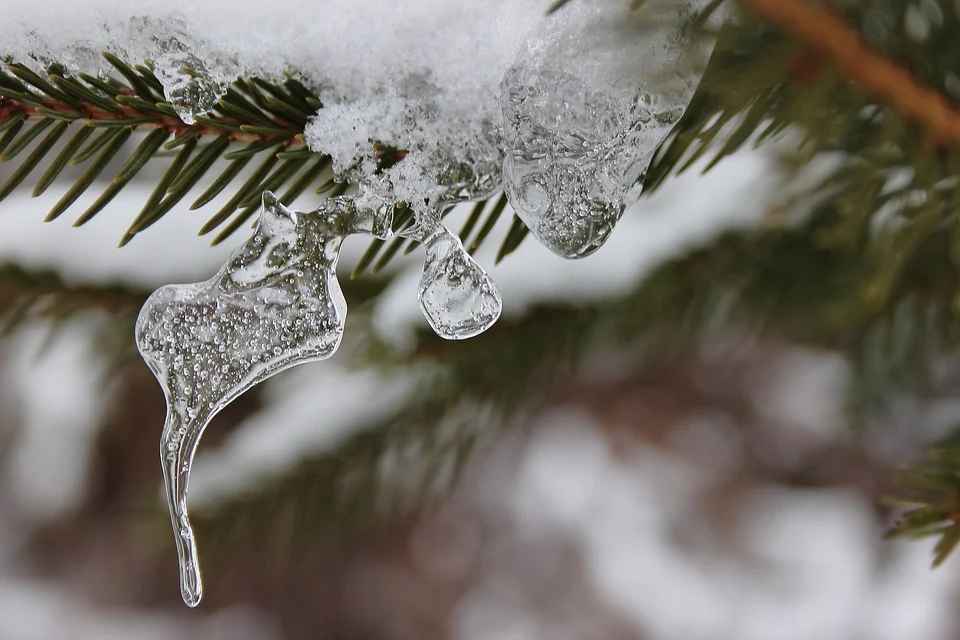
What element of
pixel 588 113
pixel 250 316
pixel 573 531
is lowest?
pixel 573 531

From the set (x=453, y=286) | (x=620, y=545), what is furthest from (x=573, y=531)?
(x=453, y=286)

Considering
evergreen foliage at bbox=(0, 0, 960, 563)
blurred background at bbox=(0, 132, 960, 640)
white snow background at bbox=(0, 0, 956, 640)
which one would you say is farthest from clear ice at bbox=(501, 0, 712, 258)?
blurred background at bbox=(0, 132, 960, 640)

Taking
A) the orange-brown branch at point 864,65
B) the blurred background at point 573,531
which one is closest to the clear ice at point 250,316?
the orange-brown branch at point 864,65

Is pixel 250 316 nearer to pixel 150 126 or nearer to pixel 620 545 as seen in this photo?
pixel 150 126

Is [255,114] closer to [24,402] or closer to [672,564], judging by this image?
[672,564]

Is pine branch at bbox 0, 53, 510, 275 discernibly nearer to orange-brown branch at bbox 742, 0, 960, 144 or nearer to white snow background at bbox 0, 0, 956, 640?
orange-brown branch at bbox 742, 0, 960, 144

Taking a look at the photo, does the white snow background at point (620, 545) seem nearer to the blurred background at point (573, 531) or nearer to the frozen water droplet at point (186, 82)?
the blurred background at point (573, 531)

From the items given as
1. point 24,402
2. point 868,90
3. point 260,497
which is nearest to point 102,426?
point 24,402
